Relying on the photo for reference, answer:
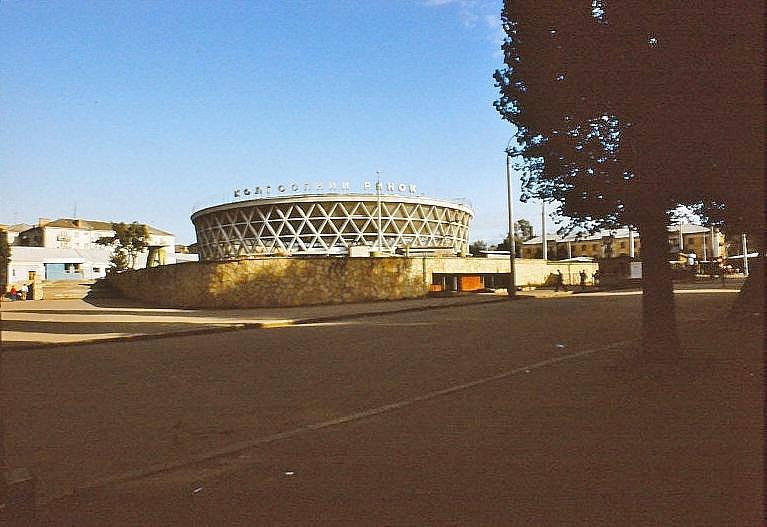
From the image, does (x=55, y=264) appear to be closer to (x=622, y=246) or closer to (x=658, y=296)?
(x=658, y=296)

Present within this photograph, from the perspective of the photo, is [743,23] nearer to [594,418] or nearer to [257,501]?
[594,418]

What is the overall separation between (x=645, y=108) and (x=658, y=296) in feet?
9.16

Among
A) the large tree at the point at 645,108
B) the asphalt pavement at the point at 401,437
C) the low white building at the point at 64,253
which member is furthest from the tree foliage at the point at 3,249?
the low white building at the point at 64,253

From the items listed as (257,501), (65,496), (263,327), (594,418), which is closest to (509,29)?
(594,418)

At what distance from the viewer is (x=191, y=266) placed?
26.8 metres

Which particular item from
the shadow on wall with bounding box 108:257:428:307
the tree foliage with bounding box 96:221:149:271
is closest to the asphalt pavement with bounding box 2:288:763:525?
the shadow on wall with bounding box 108:257:428:307

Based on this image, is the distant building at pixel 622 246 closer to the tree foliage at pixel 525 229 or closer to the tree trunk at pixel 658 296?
the tree foliage at pixel 525 229

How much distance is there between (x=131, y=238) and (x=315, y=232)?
30.1 m

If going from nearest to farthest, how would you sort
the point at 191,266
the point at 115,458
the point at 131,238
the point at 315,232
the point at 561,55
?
the point at 115,458
the point at 561,55
the point at 191,266
the point at 131,238
the point at 315,232

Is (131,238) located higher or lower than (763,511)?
higher

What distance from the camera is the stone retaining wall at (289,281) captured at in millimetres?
25703

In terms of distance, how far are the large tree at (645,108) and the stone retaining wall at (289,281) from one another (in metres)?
18.5

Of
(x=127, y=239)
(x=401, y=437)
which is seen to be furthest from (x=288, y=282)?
(x=127, y=239)

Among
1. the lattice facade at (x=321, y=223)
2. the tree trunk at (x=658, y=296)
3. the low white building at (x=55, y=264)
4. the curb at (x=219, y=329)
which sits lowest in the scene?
the curb at (x=219, y=329)
